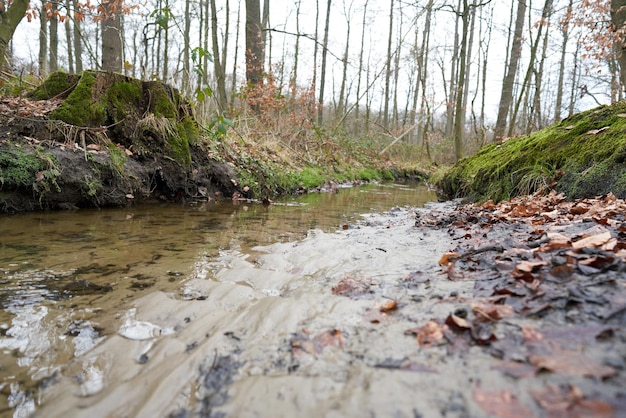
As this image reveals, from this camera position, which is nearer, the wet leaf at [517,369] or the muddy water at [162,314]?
the wet leaf at [517,369]

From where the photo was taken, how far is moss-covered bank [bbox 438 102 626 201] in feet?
11.6

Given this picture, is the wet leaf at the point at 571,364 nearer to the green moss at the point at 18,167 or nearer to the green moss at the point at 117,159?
the green moss at the point at 18,167

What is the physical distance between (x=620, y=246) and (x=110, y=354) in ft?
7.78

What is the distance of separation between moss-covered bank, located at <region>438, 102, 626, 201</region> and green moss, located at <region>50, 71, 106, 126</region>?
630 cm

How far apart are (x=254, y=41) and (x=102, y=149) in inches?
311

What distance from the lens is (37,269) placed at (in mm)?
2449

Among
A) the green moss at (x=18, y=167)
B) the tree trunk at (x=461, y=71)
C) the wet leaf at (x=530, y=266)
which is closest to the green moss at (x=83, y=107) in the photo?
the green moss at (x=18, y=167)

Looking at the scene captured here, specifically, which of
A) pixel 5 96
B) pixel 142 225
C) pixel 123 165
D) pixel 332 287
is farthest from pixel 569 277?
pixel 5 96

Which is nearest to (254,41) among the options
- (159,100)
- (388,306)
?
(159,100)

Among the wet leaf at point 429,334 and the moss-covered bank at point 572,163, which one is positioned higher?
the moss-covered bank at point 572,163

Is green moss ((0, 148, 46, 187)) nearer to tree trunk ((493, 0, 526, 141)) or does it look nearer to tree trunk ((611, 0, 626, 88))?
tree trunk ((611, 0, 626, 88))

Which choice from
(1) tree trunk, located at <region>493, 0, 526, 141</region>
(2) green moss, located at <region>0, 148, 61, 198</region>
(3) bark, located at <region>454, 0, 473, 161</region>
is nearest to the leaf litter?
(2) green moss, located at <region>0, 148, 61, 198</region>

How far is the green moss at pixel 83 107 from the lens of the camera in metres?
5.10

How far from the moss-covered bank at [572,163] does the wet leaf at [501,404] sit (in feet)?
10.5
